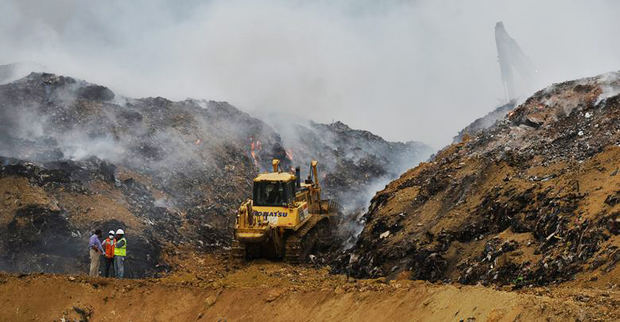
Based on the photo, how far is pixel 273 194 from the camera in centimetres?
1706

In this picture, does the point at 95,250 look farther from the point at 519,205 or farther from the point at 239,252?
the point at 519,205

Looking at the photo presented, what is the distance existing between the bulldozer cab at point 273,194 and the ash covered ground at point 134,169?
2838 mm

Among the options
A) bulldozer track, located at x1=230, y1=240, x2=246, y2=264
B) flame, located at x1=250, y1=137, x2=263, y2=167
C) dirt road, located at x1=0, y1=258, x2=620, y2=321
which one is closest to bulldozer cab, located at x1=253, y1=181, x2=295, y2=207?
bulldozer track, located at x1=230, y1=240, x2=246, y2=264

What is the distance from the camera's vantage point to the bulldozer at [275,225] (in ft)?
52.8

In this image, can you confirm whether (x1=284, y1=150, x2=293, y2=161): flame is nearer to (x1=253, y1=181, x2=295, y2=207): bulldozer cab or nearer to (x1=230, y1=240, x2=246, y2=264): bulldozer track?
(x1=253, y1=181, x2=295, y2=207): bulldozer cab

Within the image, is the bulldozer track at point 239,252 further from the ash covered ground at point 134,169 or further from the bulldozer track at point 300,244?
Result: the ash covered ground at point 134,169

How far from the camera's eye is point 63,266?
1496cm

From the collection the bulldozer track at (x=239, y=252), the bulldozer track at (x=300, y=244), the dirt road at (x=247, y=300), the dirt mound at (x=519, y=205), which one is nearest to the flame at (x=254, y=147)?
the bulldozer track at (x=300, y=244)

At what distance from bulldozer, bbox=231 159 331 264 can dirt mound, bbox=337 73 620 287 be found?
6.47 ft

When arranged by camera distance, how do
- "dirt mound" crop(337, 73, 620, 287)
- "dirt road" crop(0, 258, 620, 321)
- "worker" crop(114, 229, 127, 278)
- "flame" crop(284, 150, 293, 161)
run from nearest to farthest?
"dirt road" crop(0, 258, 620, 321) < "dirt mound" crop(337, 73, 620, 287) < "worker" crop(114, 229, 127, 278) < "flame" crop(284, 150, 293, 161)

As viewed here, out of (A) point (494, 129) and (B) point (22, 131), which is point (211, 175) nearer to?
(B) point (22, 131)

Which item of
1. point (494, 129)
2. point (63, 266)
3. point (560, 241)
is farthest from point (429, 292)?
point (63, 266)

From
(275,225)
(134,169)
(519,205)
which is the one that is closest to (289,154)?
(134,169)

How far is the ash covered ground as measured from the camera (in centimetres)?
1594
